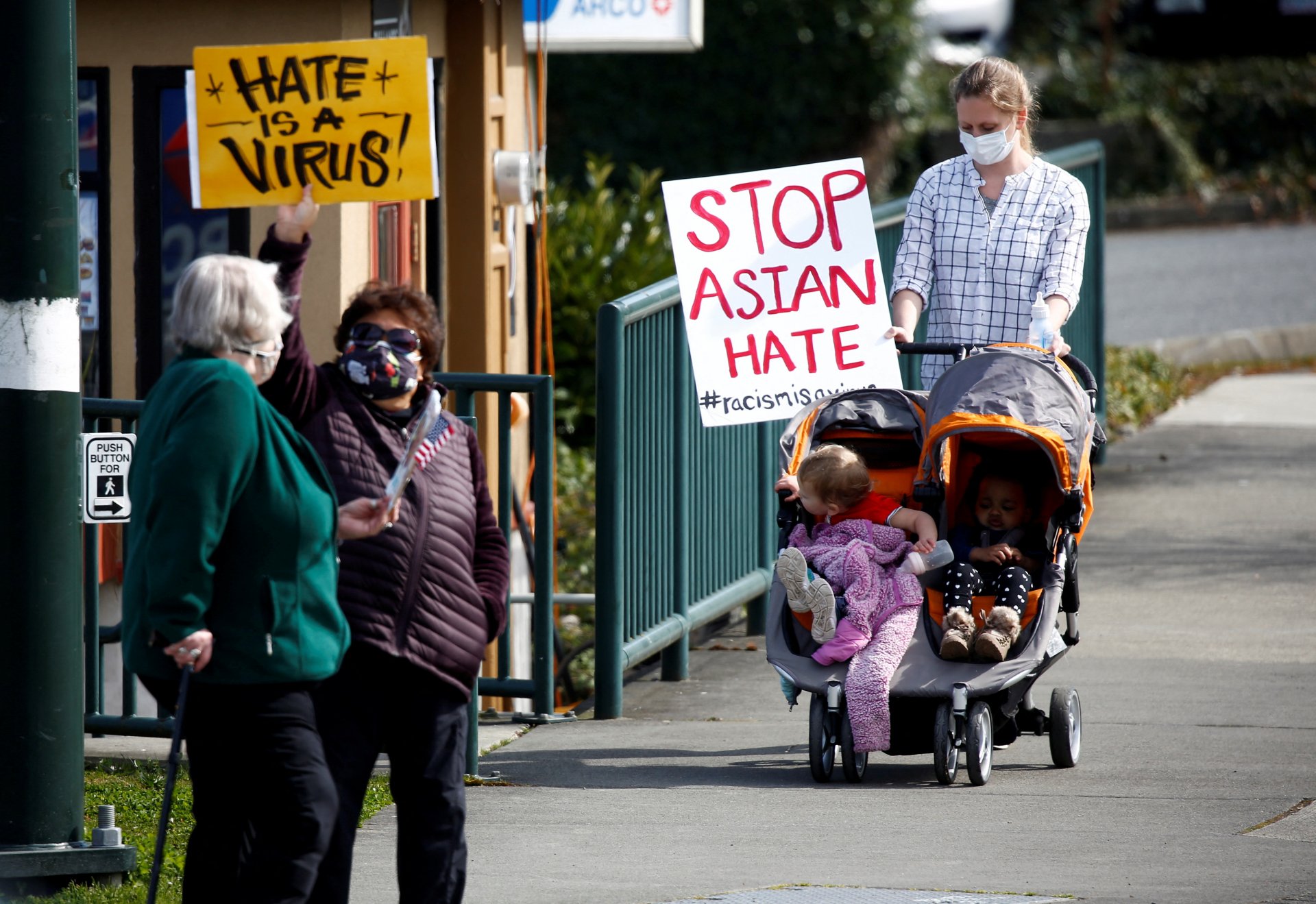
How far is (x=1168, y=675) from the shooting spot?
804 centimetres

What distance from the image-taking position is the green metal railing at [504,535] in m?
6.61

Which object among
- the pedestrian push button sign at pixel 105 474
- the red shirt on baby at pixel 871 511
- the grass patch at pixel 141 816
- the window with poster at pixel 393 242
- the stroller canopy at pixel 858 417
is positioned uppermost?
the window with poster at pixel 393 242

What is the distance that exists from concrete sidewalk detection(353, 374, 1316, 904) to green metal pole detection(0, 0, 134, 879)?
2.71ft

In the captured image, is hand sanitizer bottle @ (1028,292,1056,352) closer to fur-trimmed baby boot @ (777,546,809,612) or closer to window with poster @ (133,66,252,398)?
fur-trimmed baby boot @ (777,546,809,612)

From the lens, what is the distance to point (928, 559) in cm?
643

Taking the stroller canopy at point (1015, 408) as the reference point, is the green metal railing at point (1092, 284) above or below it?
above

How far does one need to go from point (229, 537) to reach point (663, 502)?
3.71 metres

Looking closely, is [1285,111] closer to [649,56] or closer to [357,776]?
[649,56]

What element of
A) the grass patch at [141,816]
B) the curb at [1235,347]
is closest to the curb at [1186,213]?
the curb at [1235,347]

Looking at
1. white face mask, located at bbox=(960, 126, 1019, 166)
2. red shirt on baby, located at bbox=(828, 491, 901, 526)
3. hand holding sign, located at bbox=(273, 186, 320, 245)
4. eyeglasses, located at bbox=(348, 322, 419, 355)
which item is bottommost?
red shirt on baby, located at bbox=(828, 491, 901, 526)

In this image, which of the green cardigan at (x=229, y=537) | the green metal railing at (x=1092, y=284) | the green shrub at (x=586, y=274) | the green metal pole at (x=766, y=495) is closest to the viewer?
the green cardigan at (x=229, y=537)

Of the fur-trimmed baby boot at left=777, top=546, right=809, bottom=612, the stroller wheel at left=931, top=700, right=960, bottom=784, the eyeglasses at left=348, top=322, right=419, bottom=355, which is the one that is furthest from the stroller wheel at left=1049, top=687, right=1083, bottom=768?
the eyeglasses at left=348, top=322, right=419, bottom=355

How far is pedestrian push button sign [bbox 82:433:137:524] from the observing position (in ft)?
21.1

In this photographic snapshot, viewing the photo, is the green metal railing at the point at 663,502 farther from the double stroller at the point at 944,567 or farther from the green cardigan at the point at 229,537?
the green cardigan at the point at 229,537
